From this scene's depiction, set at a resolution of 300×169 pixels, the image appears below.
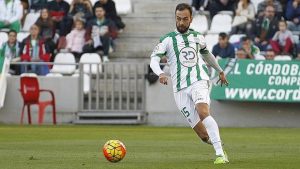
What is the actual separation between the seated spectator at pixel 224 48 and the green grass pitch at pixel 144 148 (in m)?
2.78

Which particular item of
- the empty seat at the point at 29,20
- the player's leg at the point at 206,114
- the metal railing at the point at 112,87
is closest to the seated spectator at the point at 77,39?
the metal railing at the point at 112,87

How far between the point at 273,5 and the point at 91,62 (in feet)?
18.1

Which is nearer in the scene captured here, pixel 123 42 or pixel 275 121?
pixel 275 121

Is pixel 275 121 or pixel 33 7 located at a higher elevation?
pixel 33 7

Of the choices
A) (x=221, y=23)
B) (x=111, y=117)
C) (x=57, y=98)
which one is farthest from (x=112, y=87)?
(x=221, y=23)

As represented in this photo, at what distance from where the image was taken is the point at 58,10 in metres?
31.2

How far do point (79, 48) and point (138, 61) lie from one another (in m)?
1.89

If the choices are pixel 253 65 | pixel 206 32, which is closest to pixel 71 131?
pixel 253 65

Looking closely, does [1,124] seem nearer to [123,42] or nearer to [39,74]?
[39,74]

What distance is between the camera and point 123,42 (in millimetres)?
30859

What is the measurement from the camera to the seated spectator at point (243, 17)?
95.8ft

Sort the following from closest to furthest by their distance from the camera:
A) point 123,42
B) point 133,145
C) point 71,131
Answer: point 133,145
point 71,131
point 123,42

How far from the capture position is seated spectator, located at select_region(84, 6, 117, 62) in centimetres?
2945

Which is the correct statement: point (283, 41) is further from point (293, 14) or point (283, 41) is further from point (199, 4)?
point (199, 4)
